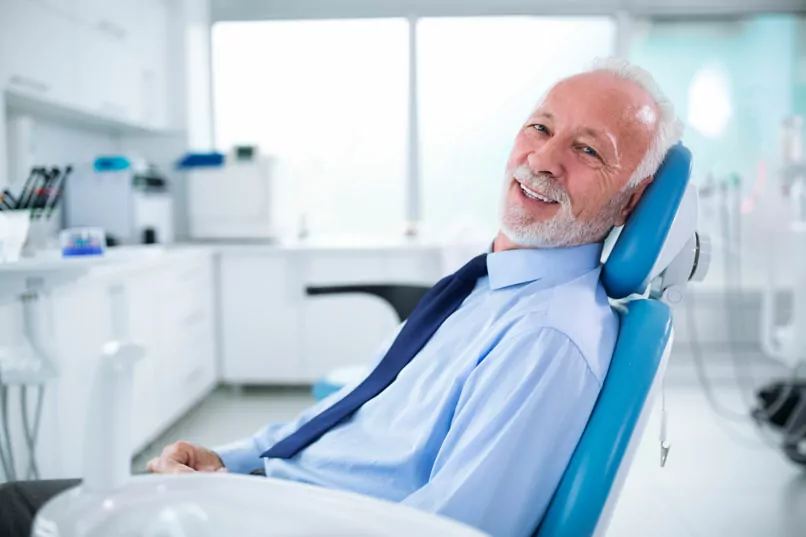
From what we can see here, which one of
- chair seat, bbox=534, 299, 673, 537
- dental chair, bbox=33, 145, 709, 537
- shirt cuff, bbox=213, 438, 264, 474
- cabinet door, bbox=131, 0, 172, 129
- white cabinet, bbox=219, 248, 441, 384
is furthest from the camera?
white cabinet, bbox=219, 248, 441, 384

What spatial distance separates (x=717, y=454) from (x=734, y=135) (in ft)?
7.88

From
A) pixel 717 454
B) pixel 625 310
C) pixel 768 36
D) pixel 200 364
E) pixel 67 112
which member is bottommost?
pixel 717 454

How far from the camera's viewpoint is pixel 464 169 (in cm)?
411

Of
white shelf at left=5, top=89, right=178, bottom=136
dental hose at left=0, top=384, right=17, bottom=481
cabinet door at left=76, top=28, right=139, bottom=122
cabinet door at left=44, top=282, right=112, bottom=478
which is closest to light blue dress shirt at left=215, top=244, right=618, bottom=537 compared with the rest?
dental hose at left=0, top=384, right=17, bottom=481

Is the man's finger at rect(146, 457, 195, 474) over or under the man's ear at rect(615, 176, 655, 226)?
under

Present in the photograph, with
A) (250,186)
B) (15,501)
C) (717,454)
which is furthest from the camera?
(250,186)

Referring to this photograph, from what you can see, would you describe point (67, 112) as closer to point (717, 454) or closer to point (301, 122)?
point (301, 122)

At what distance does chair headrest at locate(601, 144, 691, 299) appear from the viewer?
1.00m

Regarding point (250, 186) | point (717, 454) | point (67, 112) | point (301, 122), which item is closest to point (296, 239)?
point (250, 186)

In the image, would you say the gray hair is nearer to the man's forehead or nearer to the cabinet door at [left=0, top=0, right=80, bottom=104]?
the man's forehead

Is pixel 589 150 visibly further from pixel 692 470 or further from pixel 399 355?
pixel 692 470

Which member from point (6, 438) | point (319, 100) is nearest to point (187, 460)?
point (6, 438)

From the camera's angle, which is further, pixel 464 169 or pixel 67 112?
pixel 464 169

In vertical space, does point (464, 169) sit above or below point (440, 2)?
below
